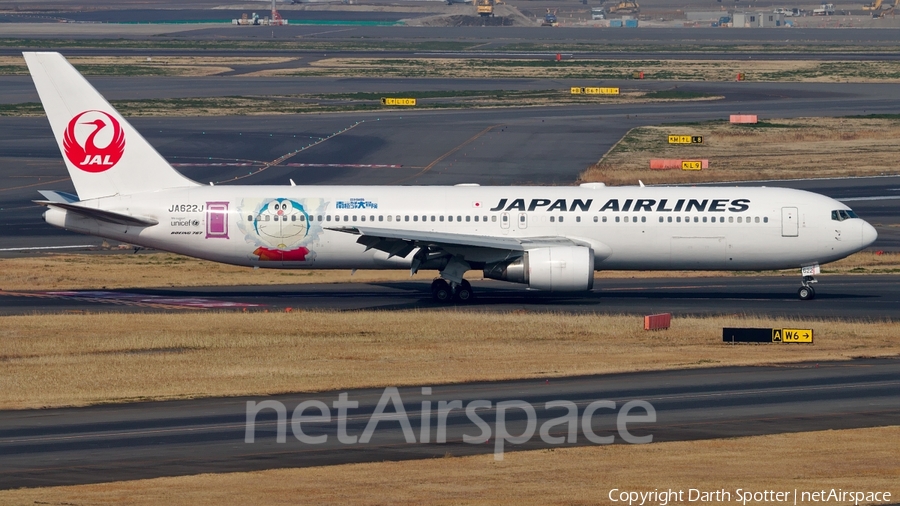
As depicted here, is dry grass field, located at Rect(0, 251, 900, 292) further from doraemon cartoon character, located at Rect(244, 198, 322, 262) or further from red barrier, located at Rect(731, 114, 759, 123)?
red barrier, located at Rect(731, 114, 759, 123)

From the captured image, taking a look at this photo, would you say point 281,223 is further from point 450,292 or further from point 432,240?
point 450,292

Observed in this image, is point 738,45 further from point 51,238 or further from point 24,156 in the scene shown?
point 51,238

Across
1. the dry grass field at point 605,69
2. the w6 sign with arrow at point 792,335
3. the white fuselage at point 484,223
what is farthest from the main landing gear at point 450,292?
the dry grass field at point 605,69

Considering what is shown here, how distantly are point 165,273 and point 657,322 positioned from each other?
24284mm

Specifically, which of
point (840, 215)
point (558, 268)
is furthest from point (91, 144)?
point (840, 215)

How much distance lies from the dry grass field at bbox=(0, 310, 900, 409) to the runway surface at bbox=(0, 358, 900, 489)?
140 centimetres

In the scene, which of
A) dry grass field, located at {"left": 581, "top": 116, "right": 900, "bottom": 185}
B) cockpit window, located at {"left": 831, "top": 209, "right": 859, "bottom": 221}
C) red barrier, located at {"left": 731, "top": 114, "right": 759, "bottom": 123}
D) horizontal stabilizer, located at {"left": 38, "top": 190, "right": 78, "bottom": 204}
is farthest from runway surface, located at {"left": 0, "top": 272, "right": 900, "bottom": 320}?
red barrier, located at {"left": 731, "top": 114, "right": 759, "bottom": 123}

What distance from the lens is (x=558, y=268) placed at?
45.7 metres

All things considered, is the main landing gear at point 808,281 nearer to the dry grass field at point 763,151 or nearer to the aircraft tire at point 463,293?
the aircraft tire at point 463,293

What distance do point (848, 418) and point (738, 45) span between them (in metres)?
171

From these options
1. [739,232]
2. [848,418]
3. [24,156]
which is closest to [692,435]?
[848,418]

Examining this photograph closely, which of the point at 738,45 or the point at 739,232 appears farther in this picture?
the point at 738,45

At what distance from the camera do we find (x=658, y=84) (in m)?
135

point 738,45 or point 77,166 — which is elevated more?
point 738,45
